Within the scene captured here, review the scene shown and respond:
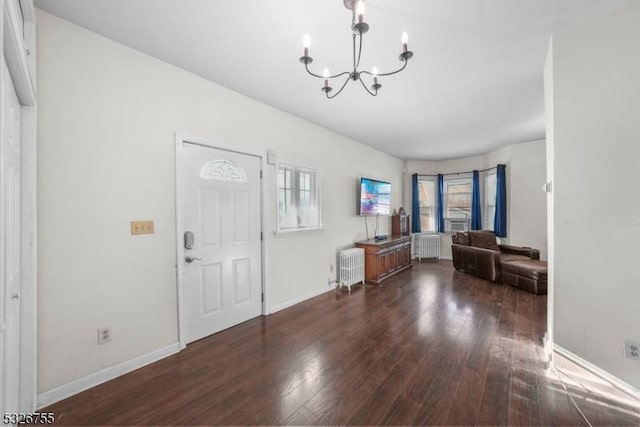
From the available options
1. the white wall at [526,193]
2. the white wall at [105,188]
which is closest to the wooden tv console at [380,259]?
the white wall at [526,193]

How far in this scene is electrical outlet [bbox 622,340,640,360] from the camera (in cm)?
177

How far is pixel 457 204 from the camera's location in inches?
263

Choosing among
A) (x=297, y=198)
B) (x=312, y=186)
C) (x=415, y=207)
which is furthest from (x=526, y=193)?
(x=297, y=198)

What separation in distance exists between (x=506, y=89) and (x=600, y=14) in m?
1.06

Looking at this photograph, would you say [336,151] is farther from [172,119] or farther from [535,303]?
[535,303]

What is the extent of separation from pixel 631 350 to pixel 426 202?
5.41 m

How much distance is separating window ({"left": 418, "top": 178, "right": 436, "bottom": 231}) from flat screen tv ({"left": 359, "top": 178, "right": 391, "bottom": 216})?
5.49 ft

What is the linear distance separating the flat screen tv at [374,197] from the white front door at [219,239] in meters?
2.23

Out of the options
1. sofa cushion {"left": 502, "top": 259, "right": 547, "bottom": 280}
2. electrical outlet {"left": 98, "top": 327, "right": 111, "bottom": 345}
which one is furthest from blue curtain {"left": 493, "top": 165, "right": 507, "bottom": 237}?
electrical outlet {"left": 98, "top": 327, "right": 111, "bottom": 345}

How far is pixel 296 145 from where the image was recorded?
368cm

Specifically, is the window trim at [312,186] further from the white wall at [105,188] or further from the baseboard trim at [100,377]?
the baseboard trim at [100,377]

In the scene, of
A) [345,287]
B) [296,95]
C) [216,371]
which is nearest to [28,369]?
[216,371]

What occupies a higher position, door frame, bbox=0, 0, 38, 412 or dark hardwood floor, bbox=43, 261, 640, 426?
door frame, bbox=0, 0, 38, 412

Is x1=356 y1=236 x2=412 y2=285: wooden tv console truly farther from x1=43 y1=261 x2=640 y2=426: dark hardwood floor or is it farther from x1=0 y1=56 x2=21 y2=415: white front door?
x1=0 y1=56 x2=21 y2=415: white front door
